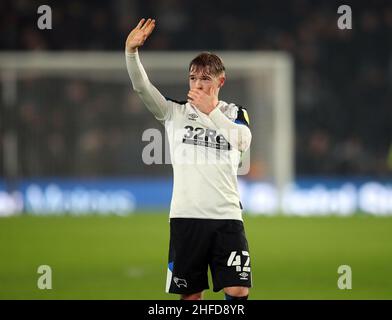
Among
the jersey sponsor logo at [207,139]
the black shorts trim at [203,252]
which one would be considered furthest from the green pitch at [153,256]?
the jersey sponsor logo at [207,139]

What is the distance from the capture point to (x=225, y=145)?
6.51 meters

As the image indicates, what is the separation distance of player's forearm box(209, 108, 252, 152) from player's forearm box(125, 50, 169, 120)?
0.41 meters

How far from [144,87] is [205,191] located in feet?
2.50

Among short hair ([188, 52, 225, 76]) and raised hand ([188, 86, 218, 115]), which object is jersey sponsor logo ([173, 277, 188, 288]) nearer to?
raised hand ([188, 86, 218, 115])

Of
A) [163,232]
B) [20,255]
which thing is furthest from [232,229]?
[163,232]

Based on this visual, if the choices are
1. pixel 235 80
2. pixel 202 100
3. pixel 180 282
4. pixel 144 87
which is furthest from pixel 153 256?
pixel 235 80

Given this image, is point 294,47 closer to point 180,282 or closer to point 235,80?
point 235,80

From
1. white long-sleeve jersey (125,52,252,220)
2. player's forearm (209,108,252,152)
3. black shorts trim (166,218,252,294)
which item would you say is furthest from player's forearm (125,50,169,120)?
black shorts trim (166,218,252,294)

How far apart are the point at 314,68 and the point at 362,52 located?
119cm

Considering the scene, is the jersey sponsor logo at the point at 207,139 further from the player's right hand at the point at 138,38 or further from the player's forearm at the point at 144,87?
the player's right hand at the point at 138,38

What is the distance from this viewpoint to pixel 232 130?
6383 mm

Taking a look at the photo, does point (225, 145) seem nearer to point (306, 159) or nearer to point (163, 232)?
point (163, 232)

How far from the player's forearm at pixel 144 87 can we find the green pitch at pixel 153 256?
10.3 feet

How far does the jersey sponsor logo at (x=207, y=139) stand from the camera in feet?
21.3
